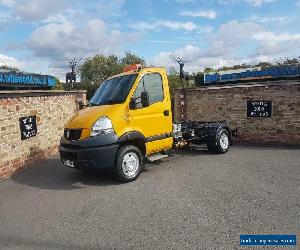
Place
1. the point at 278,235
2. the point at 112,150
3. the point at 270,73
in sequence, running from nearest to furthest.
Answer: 1. the point at 278,235
2. the point at 112,150
3. the point at 270,73

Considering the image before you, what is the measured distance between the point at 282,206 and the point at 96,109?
14.5ft

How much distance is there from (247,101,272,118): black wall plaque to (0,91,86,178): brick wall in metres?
7.13

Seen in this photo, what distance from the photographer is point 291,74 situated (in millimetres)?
16094

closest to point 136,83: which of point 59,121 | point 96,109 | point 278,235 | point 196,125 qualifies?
point 96,109

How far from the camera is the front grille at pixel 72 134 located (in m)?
7.54

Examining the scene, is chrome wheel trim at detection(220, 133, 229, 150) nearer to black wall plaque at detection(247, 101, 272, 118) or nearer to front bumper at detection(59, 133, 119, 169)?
black wall plaque at detection(247, 101, 272, 118)

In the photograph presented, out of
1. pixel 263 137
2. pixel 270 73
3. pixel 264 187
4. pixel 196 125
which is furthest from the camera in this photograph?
pixel 270 73

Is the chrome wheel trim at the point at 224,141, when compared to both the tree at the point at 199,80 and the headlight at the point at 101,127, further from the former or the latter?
the tree at the point at 199,80

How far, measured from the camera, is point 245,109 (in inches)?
497

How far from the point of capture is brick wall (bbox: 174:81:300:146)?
11695 mm

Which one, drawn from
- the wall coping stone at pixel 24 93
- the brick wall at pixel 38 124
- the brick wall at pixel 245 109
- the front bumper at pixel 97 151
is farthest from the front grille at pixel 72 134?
the brick wall at pixel 245 109

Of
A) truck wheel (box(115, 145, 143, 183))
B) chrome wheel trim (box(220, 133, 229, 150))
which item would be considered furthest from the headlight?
chrome wheel trim (box(220, 133, 229, 150))

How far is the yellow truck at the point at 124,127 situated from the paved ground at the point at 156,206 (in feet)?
1.79

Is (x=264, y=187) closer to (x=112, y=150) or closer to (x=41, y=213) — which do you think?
(x=112, y=150)
